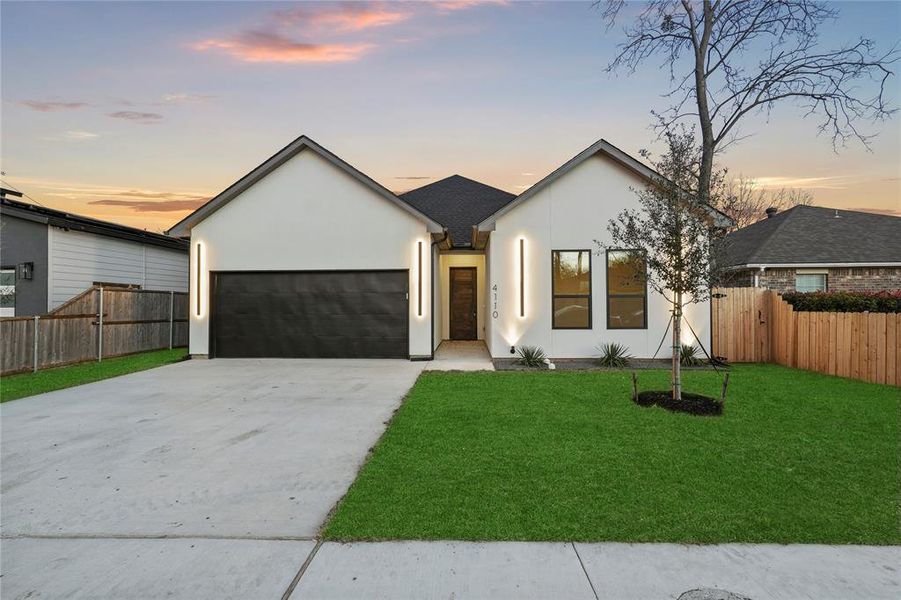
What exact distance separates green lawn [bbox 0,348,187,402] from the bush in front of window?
16.5 metres

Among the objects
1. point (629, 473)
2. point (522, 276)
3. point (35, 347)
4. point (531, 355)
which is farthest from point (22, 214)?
point (629, 473)

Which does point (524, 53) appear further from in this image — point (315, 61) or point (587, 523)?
point (587, 523)

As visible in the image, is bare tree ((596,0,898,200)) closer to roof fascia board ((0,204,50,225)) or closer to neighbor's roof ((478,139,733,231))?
neighbor's roof ((478,139,733,231))

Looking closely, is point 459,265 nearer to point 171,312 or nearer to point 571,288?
point 571,288

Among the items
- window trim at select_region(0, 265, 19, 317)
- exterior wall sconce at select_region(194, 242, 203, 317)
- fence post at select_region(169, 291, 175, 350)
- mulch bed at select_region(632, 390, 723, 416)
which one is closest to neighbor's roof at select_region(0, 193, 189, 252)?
window trim at select_region(0, 265, 19, 317)

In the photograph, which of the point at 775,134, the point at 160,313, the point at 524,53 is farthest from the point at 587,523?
the point at 775,134

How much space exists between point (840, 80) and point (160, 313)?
75.7ft

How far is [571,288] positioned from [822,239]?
12.3 meters

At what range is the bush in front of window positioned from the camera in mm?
10414

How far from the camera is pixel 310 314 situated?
12938 millimetres

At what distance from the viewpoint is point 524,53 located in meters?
13.3

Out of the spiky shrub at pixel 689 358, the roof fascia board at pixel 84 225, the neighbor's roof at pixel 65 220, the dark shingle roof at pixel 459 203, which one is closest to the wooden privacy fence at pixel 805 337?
the spiky shrub at pixel 689 358

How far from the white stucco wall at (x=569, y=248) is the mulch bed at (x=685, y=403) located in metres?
4.49

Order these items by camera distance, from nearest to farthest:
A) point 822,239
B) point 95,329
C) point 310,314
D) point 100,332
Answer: point 95,329 < point 100,332 < point 310,314 < point 822,239
